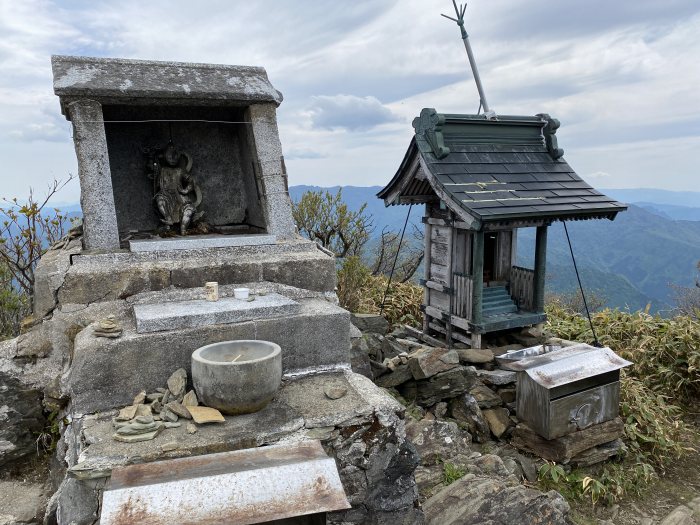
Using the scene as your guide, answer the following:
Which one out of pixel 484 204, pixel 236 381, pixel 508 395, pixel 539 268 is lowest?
pixel 508 395

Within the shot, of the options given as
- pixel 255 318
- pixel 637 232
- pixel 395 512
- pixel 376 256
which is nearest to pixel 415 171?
pixel 255 318

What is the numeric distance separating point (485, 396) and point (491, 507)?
2701mm

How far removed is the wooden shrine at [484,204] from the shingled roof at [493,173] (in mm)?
14

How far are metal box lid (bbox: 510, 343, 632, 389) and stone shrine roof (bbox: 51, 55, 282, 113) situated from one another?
3.88 meters

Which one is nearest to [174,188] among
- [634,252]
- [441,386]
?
[441,386]

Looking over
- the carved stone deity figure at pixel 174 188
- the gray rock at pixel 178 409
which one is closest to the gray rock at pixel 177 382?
the gray rock at pixel 178 409

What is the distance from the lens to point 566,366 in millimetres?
5566

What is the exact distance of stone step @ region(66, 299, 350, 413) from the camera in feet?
10.2

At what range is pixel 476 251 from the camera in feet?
21.0

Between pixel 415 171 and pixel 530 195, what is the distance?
1518mm

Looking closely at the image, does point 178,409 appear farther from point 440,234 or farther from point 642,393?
point 642,393

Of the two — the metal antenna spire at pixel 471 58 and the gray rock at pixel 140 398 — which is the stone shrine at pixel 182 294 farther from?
the metal antenna spire at pixel 471 58

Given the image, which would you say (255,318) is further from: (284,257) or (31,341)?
(31,341)

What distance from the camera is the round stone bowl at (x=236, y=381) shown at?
295 cm
